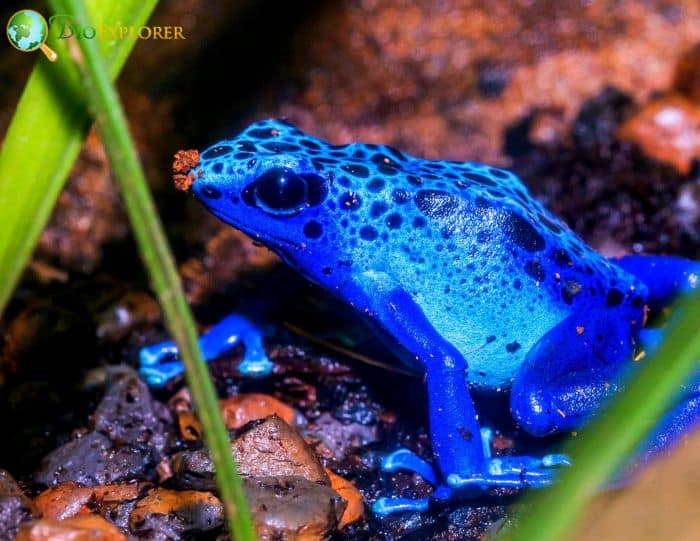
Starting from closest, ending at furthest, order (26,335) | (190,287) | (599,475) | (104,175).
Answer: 1. (599,475)
2. (26,335)
3. (190,287)
4. (104,175)

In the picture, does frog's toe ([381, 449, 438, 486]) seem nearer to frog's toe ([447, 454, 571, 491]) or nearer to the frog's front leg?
the frog's front leg

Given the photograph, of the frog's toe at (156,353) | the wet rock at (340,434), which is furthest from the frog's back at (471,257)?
the frog's toe at (156,353)

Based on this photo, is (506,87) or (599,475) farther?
(506,87)

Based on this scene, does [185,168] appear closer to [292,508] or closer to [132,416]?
[132,416]

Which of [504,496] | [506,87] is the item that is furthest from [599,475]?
[506,87]

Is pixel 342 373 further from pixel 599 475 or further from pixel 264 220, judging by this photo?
pixel 599 475

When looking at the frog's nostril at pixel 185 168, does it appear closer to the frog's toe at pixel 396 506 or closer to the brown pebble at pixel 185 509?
the brown pebble at pixel 185 509

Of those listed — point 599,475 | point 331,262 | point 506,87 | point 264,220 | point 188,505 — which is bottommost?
point 188,505
